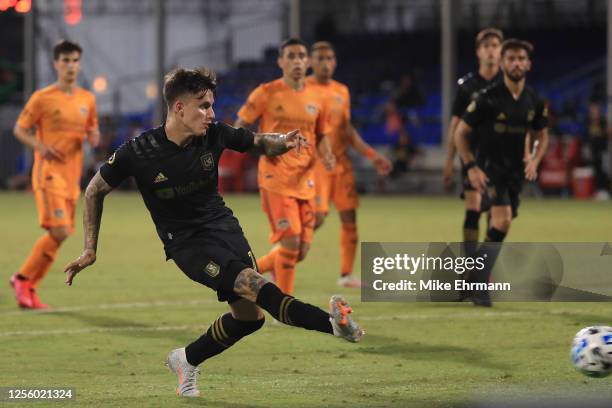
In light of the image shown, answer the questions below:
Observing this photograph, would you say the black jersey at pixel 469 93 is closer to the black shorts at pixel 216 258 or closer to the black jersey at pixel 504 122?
the black jersey at pixel 504 122

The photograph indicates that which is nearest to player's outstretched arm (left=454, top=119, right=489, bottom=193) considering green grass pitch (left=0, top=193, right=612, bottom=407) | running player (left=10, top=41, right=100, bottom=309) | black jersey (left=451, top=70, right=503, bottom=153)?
black jersey (left=451, top=70, right=503, bottom=153)

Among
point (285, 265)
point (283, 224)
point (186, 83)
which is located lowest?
point (285, 265)

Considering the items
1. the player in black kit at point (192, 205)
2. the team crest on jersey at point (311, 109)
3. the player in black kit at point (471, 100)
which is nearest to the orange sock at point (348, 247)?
the player in black kit at point (471, 100)

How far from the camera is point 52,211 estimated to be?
35.3ft

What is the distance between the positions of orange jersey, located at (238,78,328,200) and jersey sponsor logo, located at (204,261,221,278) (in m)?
3.34

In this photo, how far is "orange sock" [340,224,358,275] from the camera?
1241 centimetres

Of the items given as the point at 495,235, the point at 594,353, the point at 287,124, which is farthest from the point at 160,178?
the point at 495,235

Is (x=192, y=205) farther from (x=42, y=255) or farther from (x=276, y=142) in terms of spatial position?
(x=42, y=255)

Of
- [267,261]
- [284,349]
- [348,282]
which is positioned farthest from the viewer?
[348,282]

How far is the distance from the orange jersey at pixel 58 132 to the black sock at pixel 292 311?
16.2 ft

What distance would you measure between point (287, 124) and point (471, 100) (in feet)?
6.06

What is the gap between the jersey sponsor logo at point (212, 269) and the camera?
6469 millimetres

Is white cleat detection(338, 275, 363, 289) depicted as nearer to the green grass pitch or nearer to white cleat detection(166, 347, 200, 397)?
the green grass pitch

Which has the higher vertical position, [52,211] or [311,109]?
[311,109]
